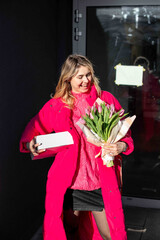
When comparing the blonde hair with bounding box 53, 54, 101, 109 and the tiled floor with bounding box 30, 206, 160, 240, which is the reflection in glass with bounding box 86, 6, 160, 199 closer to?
the tiled floor with bounding box 30, 206, 160, 240

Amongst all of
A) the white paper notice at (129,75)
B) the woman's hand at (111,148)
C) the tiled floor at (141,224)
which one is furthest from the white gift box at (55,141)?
the white paper notice at (129,75)

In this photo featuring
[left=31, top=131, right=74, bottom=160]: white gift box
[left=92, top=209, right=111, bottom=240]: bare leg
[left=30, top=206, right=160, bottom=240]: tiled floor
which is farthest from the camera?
[left=30, top=206, right=160, bottom=240]: tiled floor

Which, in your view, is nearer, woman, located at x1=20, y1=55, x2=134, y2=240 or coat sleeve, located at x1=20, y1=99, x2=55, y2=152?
woman, located at x1=20, y1=55, x2=134, y2=240

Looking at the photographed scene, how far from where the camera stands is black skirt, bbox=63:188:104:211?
8.09ft

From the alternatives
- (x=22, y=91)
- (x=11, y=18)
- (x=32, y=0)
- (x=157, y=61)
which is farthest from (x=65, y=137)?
(x=157, y=61)

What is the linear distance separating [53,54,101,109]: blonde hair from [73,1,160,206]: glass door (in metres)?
1.39

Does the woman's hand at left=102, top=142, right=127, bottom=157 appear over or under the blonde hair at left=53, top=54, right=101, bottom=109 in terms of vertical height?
under

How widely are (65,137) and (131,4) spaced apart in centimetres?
209

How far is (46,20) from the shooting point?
3289mm

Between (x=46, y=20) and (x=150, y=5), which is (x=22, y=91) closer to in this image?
(x=46, y=20)

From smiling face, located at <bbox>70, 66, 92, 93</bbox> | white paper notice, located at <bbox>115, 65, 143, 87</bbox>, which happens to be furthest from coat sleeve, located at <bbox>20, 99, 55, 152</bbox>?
white paper notice, located at <bbox>115, 65, 143, 87</bbox>

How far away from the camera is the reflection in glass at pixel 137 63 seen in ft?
12.2

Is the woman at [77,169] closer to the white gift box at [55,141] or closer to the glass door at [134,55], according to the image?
the white gift box at [55,141]

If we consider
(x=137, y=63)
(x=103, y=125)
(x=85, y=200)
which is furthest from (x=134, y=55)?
(x=85, y=200)
